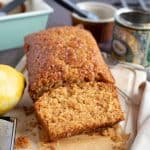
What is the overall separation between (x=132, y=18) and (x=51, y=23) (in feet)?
1.04

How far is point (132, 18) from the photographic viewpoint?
0.99 m

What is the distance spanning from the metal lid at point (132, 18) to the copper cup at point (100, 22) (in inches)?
3.4

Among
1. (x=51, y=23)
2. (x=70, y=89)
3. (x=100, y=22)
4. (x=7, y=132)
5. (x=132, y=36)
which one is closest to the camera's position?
(x=7, y=132)

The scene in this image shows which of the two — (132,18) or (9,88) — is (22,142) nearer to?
(9,88)

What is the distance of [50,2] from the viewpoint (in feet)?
4.49

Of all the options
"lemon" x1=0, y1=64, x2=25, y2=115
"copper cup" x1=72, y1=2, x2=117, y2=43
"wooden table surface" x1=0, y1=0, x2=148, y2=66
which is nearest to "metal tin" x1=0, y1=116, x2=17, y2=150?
"lemon" x1=0, y1=64, x2=25, y2=115

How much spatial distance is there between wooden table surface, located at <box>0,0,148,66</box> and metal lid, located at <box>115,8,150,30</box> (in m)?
0.27

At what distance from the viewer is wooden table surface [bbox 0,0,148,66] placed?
103cm

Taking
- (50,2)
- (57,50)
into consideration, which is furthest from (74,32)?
(50,2)

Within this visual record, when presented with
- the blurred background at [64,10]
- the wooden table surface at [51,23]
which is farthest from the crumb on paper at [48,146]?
the blurred background at [64,10]

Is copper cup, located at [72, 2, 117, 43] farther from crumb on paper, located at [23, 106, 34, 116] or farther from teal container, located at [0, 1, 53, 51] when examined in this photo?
crumb on paper, located at [23, 106, 34, 116]

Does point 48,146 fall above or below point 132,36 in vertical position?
below

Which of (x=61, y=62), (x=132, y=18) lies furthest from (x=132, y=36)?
(x=61, y=62)

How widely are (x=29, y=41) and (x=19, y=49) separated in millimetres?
150
